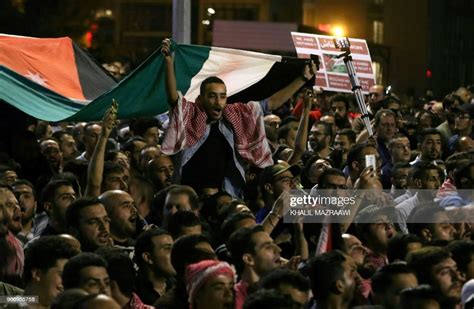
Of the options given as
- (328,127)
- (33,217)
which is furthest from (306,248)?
(328,127)

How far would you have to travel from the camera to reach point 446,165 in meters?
13.2

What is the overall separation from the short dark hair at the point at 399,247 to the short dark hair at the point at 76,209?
1782 millimetres

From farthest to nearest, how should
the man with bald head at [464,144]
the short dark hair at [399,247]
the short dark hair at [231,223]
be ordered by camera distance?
the man with bald head at [464,144], the short dark hair at [231,223], the short dark hair at [399,247]

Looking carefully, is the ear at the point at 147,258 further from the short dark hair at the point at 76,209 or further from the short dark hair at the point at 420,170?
the short dark hair at the point at 420,170

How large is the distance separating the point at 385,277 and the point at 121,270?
141cm

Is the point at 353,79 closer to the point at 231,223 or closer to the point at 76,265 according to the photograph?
the point at 231,223

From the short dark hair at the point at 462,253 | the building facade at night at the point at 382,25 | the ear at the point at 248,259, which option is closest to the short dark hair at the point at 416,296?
the ear at the point at 248,259

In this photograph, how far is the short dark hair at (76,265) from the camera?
311 inches

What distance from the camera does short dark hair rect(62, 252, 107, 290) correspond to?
789 centimetres

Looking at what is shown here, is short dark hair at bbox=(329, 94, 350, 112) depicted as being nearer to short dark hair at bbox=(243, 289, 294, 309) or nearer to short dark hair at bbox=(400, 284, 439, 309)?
short dark hair at bbox=(400, 284, 439, 309)

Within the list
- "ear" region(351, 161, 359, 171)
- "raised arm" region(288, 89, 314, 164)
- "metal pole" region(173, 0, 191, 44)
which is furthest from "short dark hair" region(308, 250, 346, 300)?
"metal pole" region(173, 0, 191, 44)

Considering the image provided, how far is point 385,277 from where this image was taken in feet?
27.6

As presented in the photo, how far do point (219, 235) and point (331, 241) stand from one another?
2.87 feet

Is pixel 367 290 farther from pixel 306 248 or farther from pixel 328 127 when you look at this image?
pixel 328 127
